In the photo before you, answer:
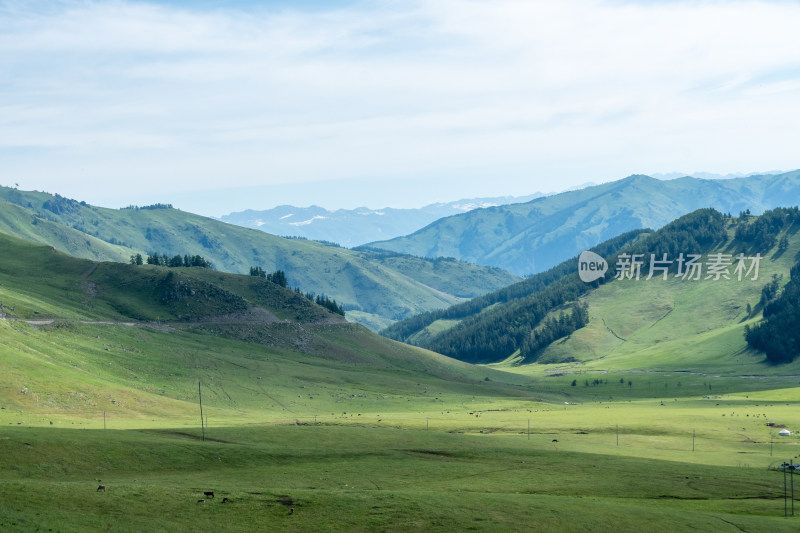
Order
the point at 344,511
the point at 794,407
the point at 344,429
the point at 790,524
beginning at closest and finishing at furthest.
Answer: the point at 344,511 < the point at 790,524 < the point at 344,429 < the point at 794,407

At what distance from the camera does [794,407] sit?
6806 inches

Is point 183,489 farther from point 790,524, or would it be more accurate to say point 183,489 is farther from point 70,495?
point 790,524

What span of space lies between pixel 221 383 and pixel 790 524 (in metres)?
141

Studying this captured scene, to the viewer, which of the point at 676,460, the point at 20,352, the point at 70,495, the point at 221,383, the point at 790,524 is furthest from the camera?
the point at 221,383

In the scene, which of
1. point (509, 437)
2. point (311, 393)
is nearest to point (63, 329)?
point (311, 393)

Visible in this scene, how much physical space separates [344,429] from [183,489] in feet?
173

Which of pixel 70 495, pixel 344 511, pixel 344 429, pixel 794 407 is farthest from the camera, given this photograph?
pixel 794 407

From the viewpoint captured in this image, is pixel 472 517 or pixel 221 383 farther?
pixel 221 383

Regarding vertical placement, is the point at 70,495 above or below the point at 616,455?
above

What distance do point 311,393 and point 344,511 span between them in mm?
124137

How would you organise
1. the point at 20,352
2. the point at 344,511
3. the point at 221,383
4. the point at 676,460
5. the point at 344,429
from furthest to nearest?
the point at 221,383
the point at 20,352
the point at 344,429
the point at 676,460
the point at 344,511

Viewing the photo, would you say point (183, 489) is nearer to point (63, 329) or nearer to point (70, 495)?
point (70, 495)

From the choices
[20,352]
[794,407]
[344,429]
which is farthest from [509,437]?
[20,352]

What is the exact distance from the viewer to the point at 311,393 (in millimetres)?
190625
